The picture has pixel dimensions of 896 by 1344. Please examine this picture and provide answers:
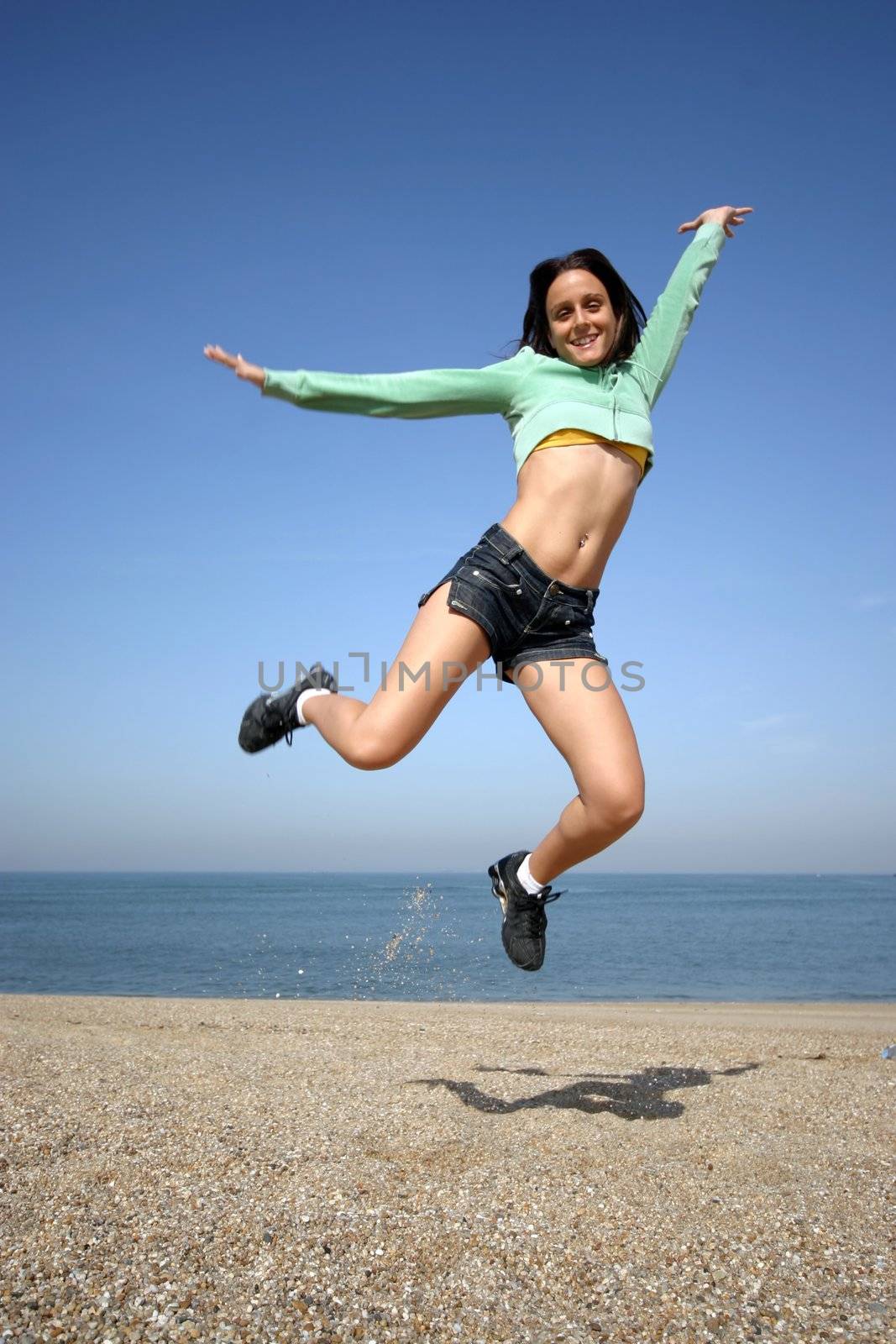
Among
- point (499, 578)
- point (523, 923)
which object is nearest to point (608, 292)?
point (499, 578)

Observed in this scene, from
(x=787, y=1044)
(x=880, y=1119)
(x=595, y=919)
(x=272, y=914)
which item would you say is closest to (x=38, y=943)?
(x=272, y=914)

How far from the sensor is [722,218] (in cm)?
385

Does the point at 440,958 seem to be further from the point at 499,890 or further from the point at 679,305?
the point at 679,305

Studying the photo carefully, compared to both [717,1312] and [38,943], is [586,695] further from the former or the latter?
[38,943]

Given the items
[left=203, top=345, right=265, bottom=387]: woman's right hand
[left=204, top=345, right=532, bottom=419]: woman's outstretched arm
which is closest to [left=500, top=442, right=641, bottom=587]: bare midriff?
[left=204, top=345, right=532, bottom=419]: woman's outstretched arm

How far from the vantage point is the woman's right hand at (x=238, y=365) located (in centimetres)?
316

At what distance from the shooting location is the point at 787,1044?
20.4 ft

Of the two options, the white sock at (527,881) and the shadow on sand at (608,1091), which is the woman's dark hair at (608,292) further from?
the shadow on sand at (608,1091)

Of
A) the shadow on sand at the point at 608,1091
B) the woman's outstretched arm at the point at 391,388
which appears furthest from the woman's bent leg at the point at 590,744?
the shadow on sand at the point at 608,1091

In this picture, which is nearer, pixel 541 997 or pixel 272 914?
pixel 541 997

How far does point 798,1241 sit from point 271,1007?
7.06m

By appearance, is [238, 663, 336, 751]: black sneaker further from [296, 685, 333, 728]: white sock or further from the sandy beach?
the sandy beach

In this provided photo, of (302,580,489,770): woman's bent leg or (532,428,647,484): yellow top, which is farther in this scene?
(532,428,647,484): yellow top

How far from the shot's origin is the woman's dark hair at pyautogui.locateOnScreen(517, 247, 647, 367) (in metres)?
3.62
